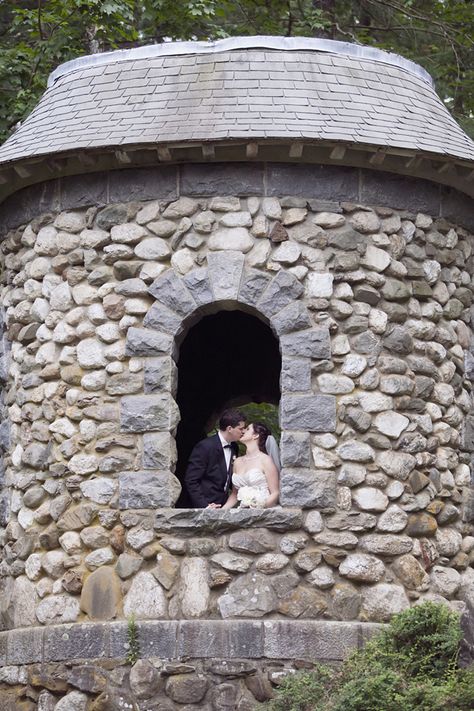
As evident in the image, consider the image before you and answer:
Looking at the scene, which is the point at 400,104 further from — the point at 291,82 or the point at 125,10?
the point at 125,10

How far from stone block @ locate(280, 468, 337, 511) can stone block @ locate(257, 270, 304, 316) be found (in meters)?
1.12

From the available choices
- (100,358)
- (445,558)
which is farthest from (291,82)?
(445,558)

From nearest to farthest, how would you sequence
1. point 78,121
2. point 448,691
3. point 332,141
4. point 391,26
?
point 448,691
point 332,141
point 78,121
point 391,26

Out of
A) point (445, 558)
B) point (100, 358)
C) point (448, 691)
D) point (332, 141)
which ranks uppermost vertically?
point (332, 141)

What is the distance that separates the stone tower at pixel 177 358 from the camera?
33.5 ft

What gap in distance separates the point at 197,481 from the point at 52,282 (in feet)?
5.79

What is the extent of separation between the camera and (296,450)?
10.4m

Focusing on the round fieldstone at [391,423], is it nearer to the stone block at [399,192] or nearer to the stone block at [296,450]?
the stone block at [296,450]

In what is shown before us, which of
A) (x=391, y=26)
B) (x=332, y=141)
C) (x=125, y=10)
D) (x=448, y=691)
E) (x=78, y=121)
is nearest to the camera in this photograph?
(x=448, y=691)

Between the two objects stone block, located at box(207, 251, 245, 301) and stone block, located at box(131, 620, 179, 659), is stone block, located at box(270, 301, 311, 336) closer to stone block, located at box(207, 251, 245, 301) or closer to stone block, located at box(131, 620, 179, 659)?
stone block, located at box(207, 251, 245, 301)

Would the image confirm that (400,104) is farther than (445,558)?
Yes

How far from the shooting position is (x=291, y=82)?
1116 centimetres

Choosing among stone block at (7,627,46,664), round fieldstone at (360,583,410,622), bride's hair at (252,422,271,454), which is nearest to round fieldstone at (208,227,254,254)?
bride's hair at (252,422,271,454)

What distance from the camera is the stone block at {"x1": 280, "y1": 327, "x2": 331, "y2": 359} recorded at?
1057cm
